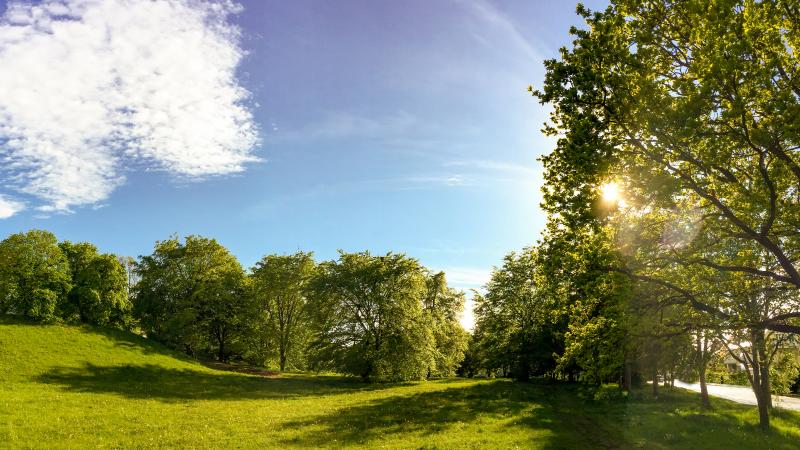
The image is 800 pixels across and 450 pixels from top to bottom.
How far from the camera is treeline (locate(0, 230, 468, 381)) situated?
179 feet

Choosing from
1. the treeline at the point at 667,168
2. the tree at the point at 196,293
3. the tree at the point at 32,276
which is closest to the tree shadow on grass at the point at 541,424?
the treeline at the point at 667,168

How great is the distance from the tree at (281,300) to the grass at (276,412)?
22.2 m

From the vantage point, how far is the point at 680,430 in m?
28.7

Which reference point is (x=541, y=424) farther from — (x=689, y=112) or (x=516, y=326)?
(x=516, y=326)

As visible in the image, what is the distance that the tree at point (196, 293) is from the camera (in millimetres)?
75500

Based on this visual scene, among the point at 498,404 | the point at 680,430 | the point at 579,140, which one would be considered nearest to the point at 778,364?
the point at 680,430

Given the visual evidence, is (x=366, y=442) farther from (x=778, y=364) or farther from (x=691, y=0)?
(x=778, y=364)

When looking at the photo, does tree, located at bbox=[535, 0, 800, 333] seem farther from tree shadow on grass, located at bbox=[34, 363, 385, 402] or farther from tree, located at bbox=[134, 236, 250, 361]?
tree, located at bbox=[134, 236, 250, 361]

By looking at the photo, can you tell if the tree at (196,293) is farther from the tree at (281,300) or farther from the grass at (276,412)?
the grass at (276,412)

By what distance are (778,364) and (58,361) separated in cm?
7377

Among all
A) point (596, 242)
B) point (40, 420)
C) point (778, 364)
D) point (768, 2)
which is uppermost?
point (768, 2)

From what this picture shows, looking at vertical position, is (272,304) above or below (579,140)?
below

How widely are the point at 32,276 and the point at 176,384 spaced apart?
24.3 m

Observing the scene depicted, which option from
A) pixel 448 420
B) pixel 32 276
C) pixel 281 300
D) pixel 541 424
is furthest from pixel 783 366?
pixel 32 276
